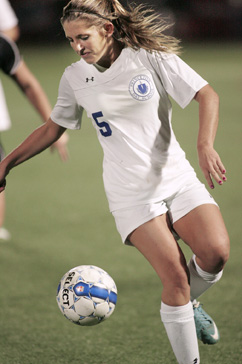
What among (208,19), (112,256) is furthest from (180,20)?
(112,256)

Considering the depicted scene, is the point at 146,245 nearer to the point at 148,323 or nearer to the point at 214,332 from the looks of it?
the point at 214,332

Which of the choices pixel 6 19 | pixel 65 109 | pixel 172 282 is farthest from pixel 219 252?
pixel 6 19

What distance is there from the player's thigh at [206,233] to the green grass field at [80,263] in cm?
87

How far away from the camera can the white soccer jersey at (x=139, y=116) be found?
3496 mm

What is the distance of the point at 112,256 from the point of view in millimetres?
6035

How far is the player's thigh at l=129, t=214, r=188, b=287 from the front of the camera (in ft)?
11.1

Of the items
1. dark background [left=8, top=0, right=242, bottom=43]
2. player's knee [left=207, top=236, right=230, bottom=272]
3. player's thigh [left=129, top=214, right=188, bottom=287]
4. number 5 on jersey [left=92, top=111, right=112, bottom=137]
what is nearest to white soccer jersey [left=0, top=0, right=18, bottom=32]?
number 5 on jersey [left=92, top=111, right=112, bottom=137]

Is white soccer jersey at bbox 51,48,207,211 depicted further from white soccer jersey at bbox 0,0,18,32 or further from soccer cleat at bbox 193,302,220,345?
white soccer jersey at bbox 0,0,18,32

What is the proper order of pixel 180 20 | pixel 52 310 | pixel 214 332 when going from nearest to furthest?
1. pixel 214 332
2. pixel 52 310
3. pixel 180 20

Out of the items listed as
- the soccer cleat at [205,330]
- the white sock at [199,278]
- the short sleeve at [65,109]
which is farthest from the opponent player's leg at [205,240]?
the short sleeve at [65,109]

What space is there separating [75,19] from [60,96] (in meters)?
0.53

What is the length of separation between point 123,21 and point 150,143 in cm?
68

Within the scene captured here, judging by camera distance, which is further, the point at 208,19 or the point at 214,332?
the point at 208,19

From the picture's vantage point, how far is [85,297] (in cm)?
365
